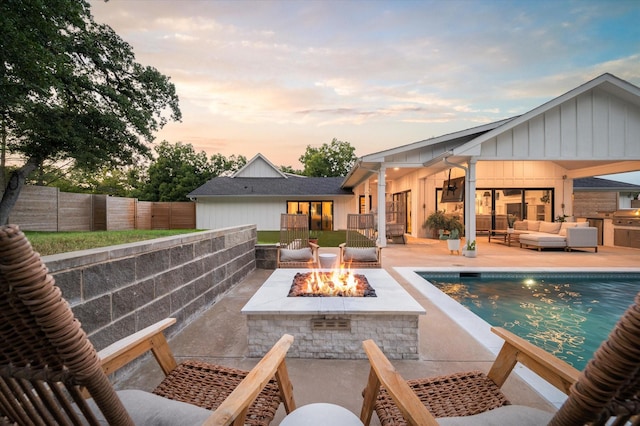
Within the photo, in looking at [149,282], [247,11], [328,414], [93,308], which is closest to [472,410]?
[328,414]

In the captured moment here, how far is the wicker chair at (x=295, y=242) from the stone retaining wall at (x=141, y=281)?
1.22 meters

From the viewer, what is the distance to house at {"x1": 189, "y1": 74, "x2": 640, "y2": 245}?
28.9 feet

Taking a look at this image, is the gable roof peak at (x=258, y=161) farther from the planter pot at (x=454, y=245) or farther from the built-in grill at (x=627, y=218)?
the built-in grill at (x=627, y=218)

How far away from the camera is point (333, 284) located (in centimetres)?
372

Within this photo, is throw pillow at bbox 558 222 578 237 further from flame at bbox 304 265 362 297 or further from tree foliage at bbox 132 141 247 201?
tree foliage at bbox 132 141 247 201

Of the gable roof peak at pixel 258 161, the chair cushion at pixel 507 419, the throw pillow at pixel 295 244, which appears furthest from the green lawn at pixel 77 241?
the gable roof peak at pixel 258 161

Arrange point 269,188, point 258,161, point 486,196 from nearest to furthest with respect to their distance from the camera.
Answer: point 486,196 < point 269,188 < point 258,161

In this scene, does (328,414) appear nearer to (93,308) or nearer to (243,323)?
(93,308)

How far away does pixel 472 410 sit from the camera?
63.6 inches

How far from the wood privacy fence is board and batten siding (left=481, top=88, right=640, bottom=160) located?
17.9 meters

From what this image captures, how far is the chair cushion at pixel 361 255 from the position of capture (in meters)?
5.53

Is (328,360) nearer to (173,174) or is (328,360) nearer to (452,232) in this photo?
(452,232)

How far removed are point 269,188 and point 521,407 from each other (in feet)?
59.4

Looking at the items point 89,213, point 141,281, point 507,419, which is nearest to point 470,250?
point 507,419
